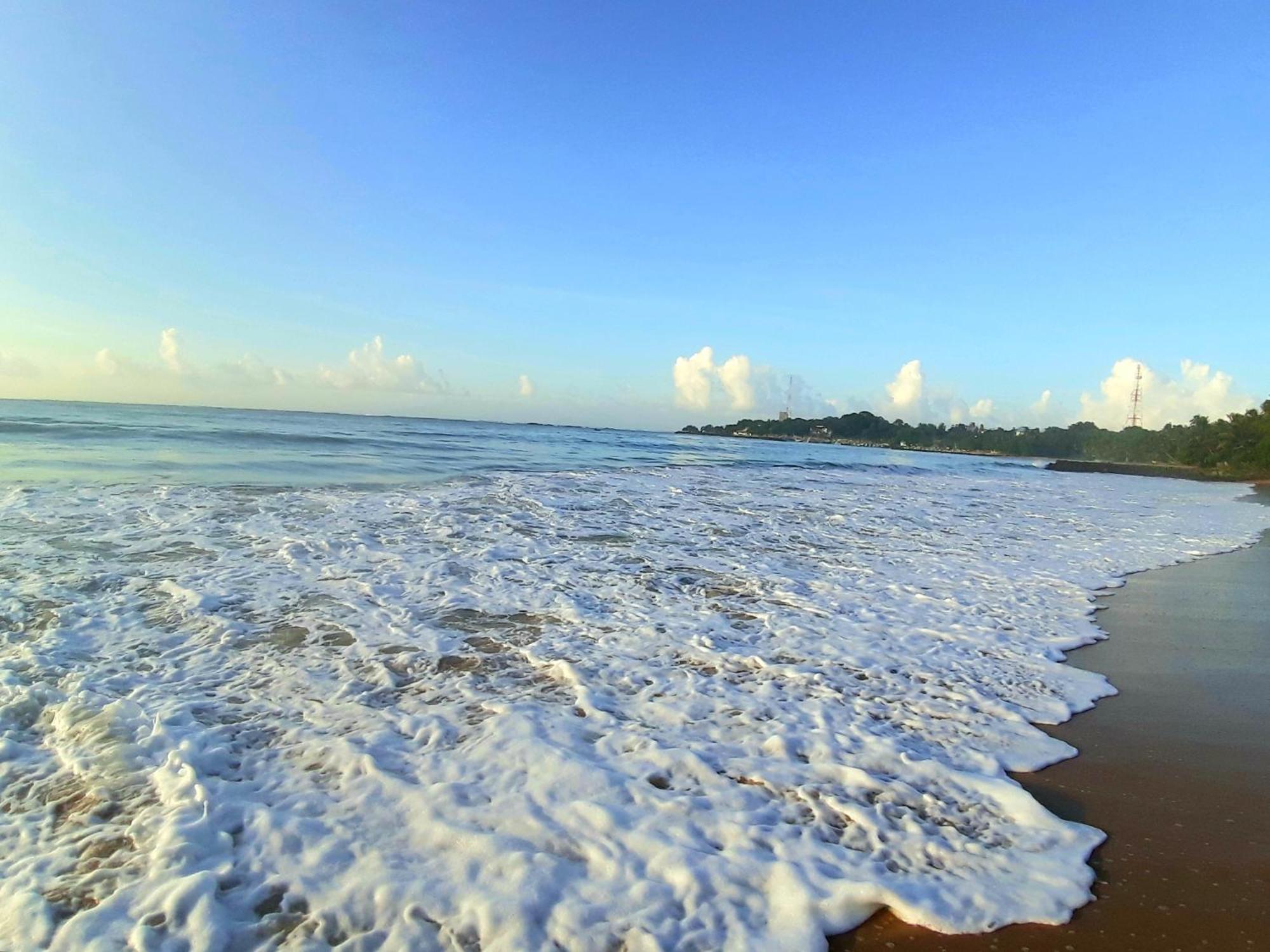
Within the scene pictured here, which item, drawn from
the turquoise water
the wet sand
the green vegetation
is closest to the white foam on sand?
the wet sand

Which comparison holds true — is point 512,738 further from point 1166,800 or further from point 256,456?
point 256,456

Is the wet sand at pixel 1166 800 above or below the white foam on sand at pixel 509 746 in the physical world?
above

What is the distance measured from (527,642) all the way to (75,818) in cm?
290

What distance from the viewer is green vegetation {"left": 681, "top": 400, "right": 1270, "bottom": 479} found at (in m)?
52.8

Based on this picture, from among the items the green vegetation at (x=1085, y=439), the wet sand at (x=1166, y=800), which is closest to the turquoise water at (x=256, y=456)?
the wet sand at (x=1166, y=800)

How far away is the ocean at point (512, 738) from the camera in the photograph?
2.43 m

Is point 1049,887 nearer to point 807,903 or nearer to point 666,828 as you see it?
point 807,903

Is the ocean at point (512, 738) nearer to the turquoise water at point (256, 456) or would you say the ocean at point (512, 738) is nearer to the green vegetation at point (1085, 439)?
the turquoise water at point (256, 456)

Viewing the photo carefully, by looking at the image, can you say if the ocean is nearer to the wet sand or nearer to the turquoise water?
the wet sand

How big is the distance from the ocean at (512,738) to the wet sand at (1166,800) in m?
0.13

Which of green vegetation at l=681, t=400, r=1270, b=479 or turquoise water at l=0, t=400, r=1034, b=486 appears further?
green vegetation at l=681, t=400, r=1270, b=479

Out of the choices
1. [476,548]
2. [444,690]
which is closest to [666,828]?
[444,690]

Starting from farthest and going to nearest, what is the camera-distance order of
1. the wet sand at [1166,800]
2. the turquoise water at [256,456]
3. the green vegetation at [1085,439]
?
the green vegetation at [1085,439]
the turquoise water at [256,456]
the wet sand at [1166,800]

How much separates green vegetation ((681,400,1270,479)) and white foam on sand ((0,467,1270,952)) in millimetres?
59992
